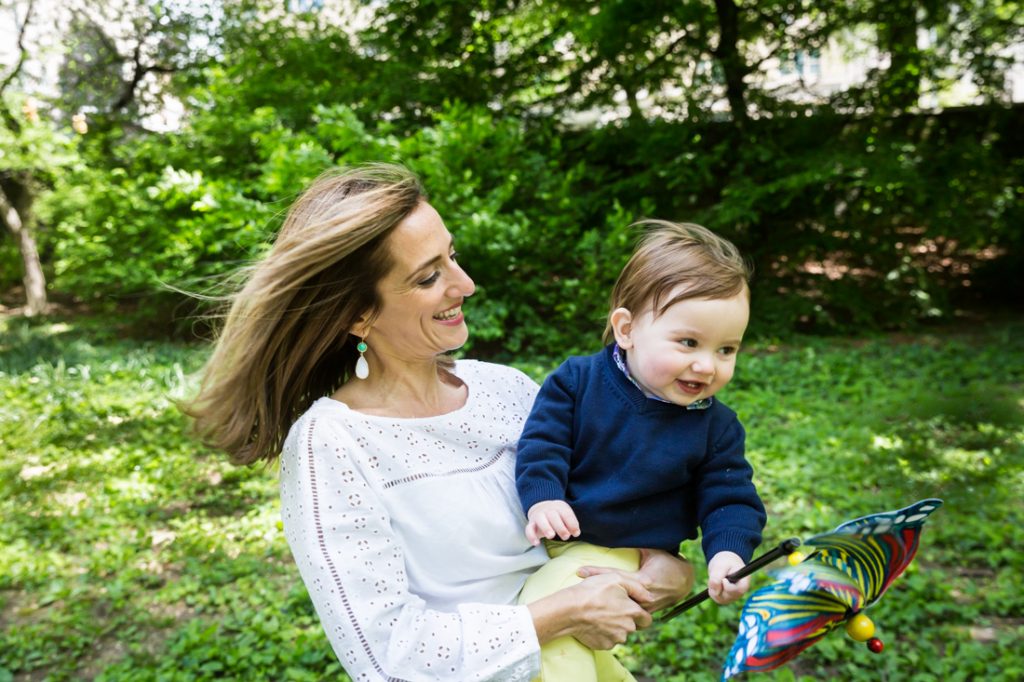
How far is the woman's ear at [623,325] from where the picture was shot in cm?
182

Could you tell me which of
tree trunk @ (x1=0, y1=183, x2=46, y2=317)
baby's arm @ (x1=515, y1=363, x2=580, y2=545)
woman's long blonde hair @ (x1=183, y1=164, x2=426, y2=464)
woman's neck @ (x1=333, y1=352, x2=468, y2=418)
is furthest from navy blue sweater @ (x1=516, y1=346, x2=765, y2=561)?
tree trunk @ (x1=0, y1=183, x2=46, y2=317)

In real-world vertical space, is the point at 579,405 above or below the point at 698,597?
above

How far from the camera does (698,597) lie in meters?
1.59

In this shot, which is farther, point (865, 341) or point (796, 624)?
point (865, 341)

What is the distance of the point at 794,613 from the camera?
1.25 metres

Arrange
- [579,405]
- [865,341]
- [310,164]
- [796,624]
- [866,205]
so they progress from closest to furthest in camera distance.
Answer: [796,624]
[579,405]
[310,164]
[865,341]
[866,205]

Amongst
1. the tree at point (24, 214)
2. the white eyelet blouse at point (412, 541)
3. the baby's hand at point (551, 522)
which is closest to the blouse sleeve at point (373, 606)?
the white eyelet blouse at point (412, 541)

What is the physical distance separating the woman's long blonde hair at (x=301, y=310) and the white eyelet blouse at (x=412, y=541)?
172mm

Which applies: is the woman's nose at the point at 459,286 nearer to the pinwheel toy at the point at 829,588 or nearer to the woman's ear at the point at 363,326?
the woman's ear at the point at 363,326

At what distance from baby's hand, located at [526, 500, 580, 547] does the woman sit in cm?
11

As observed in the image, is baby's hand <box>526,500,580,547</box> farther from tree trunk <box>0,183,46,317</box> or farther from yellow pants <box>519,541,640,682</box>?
tree trunk <box>0,183,46,317</box>

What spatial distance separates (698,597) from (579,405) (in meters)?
0.46

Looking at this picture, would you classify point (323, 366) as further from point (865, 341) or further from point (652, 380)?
point (865, 341)

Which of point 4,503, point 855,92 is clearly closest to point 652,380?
point 4,503
